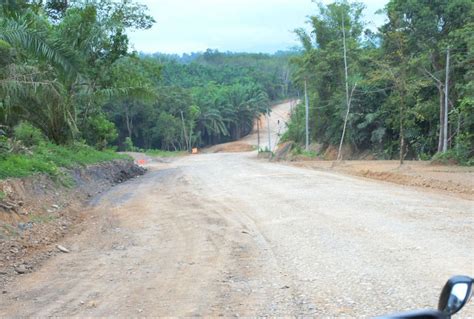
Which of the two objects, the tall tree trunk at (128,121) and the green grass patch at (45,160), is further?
the tall tree trunk at (128,121)

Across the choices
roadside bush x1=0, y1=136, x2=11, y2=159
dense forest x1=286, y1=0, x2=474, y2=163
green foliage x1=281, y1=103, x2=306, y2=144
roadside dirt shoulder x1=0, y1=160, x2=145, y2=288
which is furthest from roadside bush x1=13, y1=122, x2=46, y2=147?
green foliage x1=281, y1=103, x2=306, y2=144

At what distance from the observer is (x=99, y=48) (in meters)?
25.9

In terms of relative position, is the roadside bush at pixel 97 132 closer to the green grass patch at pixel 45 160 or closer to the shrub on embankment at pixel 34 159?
the green grass patch at pixel 45 160

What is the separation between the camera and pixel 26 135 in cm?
1905

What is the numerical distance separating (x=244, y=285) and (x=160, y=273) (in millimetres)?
1218

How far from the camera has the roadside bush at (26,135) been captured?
18.5m

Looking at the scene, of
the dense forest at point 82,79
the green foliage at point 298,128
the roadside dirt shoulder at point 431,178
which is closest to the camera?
the dense forest at point 82,79

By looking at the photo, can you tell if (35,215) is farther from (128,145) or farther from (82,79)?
(128,145)

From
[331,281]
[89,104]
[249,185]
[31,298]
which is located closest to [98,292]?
[31,298]

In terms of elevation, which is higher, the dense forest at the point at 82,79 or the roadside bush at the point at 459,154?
the dense forest at the point at 82,79

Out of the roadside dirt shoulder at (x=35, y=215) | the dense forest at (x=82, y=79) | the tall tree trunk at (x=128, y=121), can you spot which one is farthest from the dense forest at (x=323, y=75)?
the tall tree trunk at (x=128, y=121)

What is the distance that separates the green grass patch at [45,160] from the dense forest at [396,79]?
1447cm

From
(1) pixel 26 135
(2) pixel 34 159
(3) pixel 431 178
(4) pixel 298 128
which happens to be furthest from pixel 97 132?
(4) pixel 298 128

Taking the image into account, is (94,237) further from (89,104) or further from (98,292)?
(89,104)
